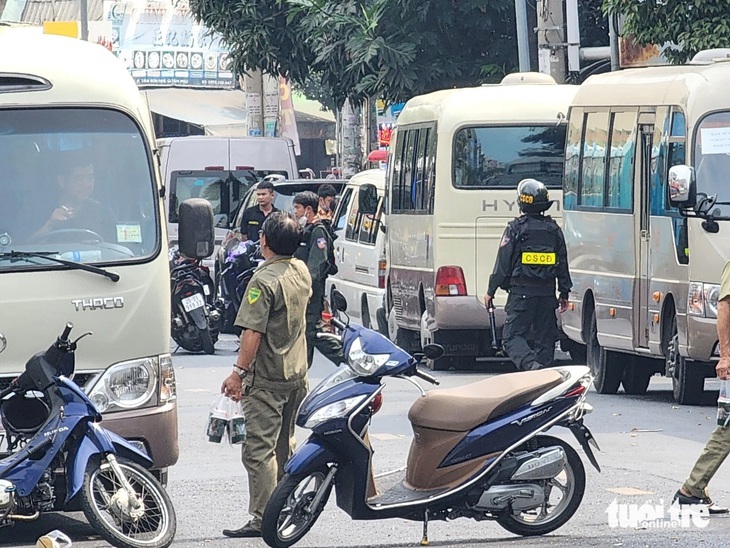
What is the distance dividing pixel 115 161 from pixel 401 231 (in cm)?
941

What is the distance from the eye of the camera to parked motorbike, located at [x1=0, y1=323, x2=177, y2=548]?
723 cm

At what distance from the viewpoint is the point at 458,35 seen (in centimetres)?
2436

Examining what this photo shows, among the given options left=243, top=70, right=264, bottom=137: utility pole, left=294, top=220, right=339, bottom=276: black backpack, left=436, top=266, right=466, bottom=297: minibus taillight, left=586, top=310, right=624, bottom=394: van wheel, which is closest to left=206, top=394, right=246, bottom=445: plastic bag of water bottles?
left=294, top=220, right=339, bottom=276: black backpack

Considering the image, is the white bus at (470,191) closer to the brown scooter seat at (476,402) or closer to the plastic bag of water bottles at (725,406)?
the plastic bag of water bottles at (725,406)

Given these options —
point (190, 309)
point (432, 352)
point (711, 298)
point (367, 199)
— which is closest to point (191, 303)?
point (190, 309)

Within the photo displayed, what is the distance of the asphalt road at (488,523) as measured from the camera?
7762 mm

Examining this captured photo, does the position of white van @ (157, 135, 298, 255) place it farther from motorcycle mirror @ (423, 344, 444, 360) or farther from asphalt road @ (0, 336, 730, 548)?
motorcycle mirror @ (423, 344, 444, 360)

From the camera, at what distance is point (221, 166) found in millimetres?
23031

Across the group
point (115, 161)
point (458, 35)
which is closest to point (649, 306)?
point (115, 161)

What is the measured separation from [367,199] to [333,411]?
11787mm

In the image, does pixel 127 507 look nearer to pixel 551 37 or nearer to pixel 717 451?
pixel 717 451

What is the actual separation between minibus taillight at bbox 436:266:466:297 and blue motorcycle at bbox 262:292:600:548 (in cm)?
835

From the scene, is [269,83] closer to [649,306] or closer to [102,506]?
[649,306]

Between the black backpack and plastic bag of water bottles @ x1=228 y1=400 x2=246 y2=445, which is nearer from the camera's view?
plastic bag of water bottles @ x1=228 y1=400 x2=246 y2=445
